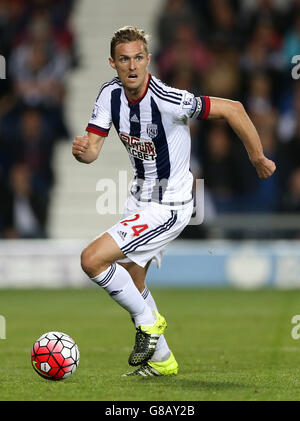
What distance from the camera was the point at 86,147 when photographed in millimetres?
6344

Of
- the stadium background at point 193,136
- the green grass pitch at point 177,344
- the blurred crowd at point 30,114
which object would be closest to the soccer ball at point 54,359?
the green grass pitch at point 177,344

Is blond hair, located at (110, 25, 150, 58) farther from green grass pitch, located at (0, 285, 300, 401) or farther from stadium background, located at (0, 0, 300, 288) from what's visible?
stadium background, located at (0, 0, 300, 288)

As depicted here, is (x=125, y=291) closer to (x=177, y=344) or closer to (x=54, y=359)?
(x=54, y=359)

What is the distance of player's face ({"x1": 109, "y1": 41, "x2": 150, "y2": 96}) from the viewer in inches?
250

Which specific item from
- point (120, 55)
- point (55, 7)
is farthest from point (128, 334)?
point (55, 7)

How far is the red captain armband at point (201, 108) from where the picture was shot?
641cm

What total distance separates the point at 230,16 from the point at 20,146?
4.34 m

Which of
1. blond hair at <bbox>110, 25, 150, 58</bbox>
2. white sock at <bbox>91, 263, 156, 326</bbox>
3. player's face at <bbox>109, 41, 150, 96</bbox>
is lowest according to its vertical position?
white sock at <bbox>91, 263, 156, 326</bbox>

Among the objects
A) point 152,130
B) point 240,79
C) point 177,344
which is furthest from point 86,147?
point 240,79

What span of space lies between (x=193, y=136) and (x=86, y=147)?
28.6ft

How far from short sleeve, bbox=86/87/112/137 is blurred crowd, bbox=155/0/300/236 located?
7.66m

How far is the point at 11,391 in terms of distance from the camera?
19.5ft

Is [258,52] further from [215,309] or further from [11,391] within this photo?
[11,391]

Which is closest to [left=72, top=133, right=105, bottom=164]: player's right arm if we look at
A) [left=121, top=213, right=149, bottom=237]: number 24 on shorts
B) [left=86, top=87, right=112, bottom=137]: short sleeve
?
[left=86, top=87, right=112, bottom=137]: short sleeve
